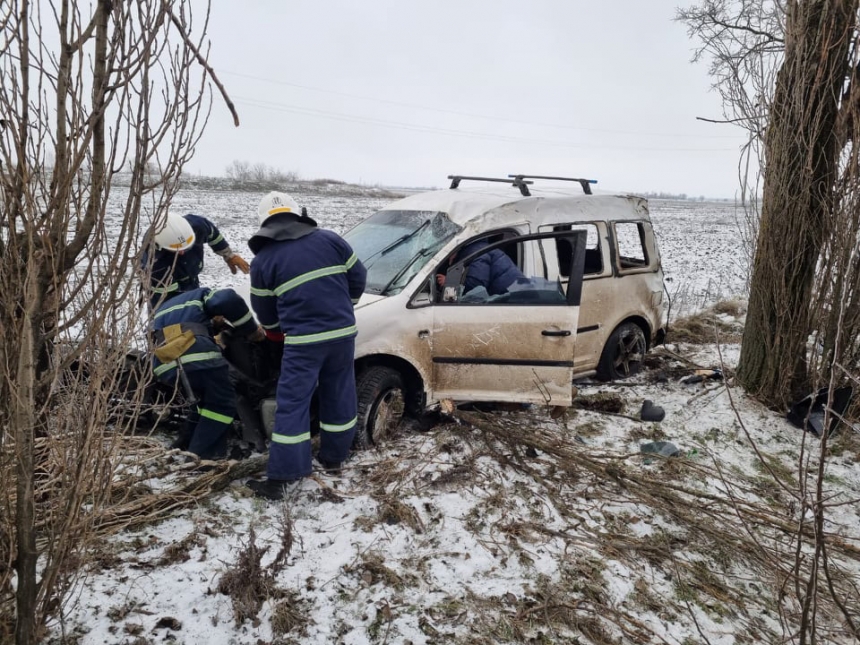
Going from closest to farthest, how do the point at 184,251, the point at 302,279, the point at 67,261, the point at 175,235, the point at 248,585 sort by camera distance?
the point at 67,261 → the point at 248,585 → the point at 302,279 → the point at 175,235 → the point at 184,251

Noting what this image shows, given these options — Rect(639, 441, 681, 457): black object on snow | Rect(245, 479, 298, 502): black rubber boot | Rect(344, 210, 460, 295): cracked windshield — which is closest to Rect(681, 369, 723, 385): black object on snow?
Rect(639, 441, 681, 457): black object on snow

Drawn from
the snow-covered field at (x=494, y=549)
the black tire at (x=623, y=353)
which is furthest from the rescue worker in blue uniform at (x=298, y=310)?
the black tire at (x=623, y=353)

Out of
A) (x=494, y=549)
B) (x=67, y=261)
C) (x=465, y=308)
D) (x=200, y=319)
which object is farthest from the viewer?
(x=465, y=308)

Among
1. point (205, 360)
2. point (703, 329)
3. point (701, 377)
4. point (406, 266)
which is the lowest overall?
point (701, 377)

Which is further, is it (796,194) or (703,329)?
(703,329)

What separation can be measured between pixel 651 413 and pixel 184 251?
400cm

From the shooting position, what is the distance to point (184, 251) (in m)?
4.24

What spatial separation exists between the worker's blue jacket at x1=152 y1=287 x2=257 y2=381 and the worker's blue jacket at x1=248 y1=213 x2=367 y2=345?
0.22 metres

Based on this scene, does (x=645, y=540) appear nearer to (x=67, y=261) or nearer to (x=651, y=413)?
(x=651, y=413)

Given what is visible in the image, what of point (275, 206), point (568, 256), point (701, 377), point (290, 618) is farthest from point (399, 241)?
point (701, 377)

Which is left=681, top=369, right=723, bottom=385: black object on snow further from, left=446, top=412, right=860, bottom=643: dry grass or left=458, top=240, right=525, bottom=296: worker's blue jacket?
left=458, top=240, right=525, bottom=296: worker's blue jacket

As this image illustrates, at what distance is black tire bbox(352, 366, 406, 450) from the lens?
390 cm

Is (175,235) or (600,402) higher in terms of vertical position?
(175,235)

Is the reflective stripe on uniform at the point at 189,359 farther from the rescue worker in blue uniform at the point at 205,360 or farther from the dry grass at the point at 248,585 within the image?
the dry grass at the point at 248,585
